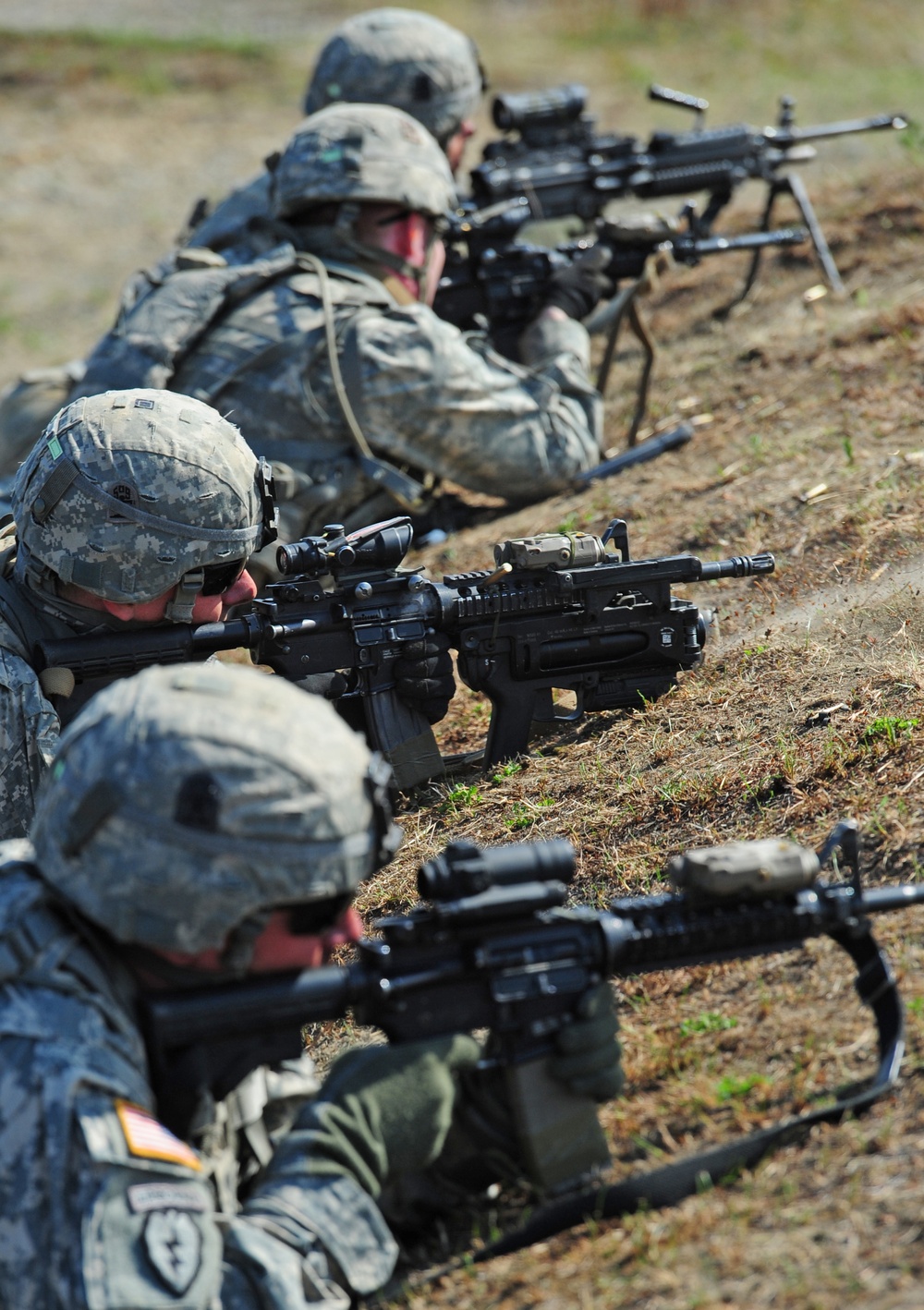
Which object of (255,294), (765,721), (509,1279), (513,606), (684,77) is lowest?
(509,1279)

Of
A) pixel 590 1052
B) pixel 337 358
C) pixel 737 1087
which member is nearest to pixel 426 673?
pixel 337 358

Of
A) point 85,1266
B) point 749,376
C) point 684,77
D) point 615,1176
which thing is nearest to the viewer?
point 85,1266

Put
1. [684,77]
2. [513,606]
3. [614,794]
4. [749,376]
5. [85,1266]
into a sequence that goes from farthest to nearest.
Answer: [684,77] → [749,376] → [513,606] → [614,794] → [85,1266]

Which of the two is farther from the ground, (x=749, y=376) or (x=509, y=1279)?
(x=749, y=376)

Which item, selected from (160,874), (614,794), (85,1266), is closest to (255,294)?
(614,794)

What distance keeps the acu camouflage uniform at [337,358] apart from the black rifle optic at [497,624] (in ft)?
6.30

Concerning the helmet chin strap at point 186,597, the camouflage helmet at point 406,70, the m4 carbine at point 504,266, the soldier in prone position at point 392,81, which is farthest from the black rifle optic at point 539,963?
the camouflage helmet at point 406,70

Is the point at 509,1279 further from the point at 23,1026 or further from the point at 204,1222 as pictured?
the point at 23,1026

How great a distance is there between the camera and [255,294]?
25.5 ft

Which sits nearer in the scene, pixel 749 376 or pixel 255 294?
pixel 255 294

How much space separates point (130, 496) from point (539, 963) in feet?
7.68

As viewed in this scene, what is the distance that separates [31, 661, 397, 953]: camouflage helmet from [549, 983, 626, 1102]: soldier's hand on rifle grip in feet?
2.32

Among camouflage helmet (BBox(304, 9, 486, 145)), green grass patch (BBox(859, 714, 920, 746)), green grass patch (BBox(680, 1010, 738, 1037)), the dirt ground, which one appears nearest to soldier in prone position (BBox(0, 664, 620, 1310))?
the dirt ground

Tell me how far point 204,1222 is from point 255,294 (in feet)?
18.7
